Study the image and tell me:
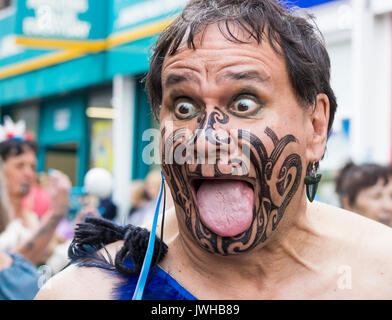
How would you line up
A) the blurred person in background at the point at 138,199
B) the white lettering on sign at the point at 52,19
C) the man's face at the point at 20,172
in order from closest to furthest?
1. the man's face at the point at 20,172
2. the blurred person in background at the point at 138,199
3. the white lettering on sign at the point at 52,19

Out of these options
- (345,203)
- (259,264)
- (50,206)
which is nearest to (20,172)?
(50,206)

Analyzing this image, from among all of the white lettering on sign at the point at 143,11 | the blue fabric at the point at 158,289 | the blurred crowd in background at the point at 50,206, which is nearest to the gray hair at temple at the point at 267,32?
the blue fabric at the point at 158,289

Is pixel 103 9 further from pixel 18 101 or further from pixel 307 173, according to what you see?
pixel 307 173

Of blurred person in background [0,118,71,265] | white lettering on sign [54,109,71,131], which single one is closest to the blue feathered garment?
blurred person in background [0,118,71,265]

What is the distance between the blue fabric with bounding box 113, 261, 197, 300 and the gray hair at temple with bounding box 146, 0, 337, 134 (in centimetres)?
63

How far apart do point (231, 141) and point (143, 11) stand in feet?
25.2

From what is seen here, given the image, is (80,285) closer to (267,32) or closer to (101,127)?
(267,32)

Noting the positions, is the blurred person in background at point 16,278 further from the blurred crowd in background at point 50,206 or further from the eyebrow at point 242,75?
the eyebrow at point 242,75

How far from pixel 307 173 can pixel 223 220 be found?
38cm

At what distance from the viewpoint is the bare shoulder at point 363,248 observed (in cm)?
186

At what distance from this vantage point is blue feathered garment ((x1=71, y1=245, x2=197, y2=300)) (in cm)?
186

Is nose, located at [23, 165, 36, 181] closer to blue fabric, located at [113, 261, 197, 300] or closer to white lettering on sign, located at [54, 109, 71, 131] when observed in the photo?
blue fabric, located at [113, 261, 197, 300]

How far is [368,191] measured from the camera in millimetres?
3916

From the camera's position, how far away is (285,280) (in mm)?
A: 1900
